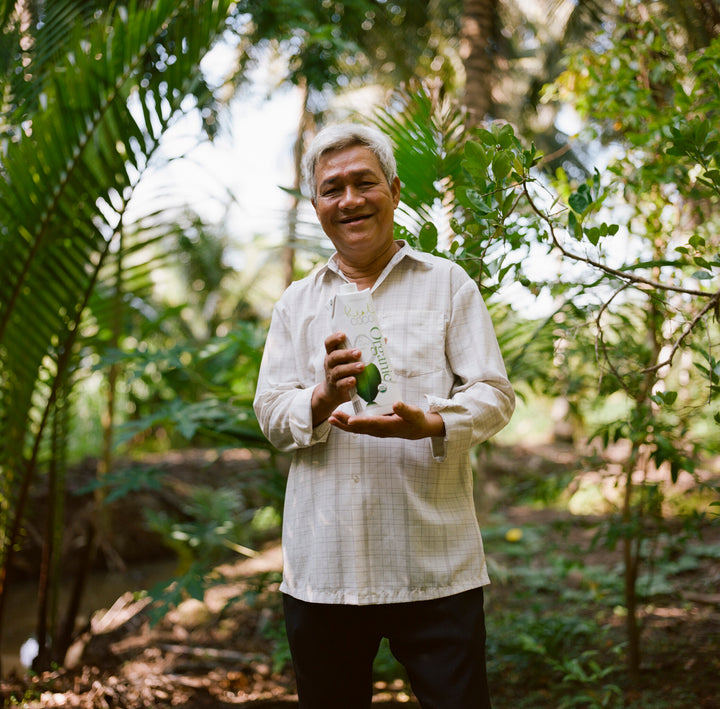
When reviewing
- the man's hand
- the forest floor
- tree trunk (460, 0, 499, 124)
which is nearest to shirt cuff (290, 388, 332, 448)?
the man's hand

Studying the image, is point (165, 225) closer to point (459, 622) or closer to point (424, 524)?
point (424, 524)

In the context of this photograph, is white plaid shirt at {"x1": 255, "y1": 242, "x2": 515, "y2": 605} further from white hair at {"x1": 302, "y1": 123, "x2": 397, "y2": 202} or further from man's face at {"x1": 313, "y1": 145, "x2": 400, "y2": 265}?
white hair at {"x1": 302, "y1": 123, "x2": 397, "y2": 202}

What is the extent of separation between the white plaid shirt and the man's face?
3.3 inches

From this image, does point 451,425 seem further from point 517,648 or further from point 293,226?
point 517,648

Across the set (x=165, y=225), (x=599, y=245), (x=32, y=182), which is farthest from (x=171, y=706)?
(x=599, y=245)

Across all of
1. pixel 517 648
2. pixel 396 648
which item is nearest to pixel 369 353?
pixel 396 648

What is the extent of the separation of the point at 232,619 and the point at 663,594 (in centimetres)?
271

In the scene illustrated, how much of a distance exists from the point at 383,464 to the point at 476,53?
12.1 feet

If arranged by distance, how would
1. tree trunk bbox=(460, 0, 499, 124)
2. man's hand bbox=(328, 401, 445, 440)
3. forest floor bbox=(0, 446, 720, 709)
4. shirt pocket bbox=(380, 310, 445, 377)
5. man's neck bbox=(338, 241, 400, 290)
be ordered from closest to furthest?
man's hand bbox=(328, 401, 445, 440), shirt pocket bbox=(380, 310, 445, 377), man's neck bbox=(338, 241, 400, 290), forest floor bbox=(0, 446, 720, 709), tree trunk bbox=(460, 0, 499, 124)

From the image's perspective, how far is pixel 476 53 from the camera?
13.9 ft

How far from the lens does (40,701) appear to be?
8.12ft

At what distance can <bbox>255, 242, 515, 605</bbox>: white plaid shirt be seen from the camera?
1.39 m

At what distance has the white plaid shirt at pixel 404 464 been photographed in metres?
1.39

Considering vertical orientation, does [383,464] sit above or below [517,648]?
above
